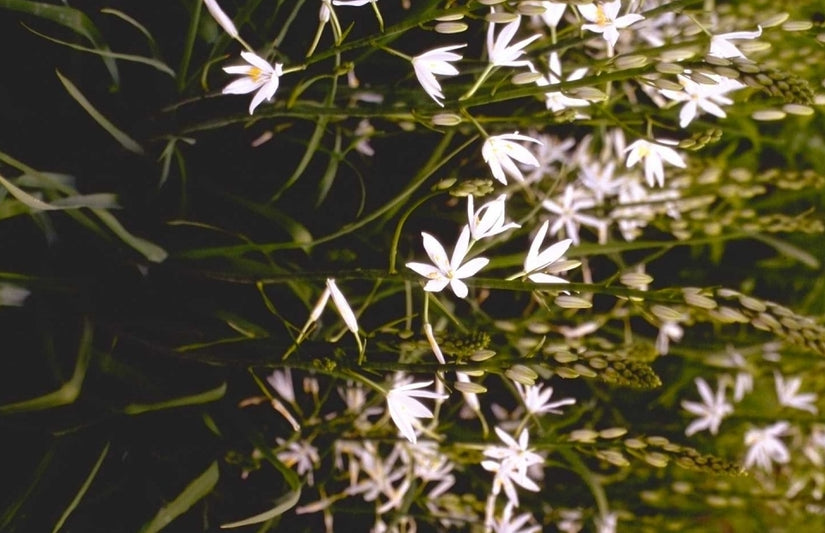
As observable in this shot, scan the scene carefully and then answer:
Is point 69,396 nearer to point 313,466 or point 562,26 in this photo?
point 313,466

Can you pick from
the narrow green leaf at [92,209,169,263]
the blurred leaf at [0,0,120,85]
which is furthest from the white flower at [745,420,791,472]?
the blurred leaf at [0,0,120,85]

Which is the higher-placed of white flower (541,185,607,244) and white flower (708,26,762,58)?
white flower (708,26,762,58)

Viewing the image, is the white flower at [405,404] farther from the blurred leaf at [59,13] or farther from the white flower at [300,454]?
the blurred leaf at [59,13]

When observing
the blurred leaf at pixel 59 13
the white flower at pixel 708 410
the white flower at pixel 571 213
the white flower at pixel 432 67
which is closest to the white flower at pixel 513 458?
the white flower at pixel 571 213

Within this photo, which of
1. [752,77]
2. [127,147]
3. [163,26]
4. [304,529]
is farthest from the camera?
[304,529]

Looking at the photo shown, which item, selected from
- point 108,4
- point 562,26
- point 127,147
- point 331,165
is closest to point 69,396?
point 127,147

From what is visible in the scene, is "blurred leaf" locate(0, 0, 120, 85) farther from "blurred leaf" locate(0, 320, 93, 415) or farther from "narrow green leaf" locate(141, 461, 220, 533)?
"narrow green leaf" locate(141, 461, 220, 533)

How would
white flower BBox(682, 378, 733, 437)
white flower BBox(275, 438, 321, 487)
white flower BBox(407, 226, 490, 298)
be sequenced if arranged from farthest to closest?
white flower BBox(682, 378, 733, 437) → white flower BBox(275, 438, 321, 487) → white flower BBox(407, 226, 490, 298)

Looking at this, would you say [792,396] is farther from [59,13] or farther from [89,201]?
[59,13]
